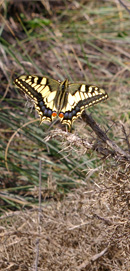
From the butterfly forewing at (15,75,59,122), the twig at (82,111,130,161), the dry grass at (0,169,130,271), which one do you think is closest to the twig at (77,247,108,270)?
the dry grass at (0,169,130,271)

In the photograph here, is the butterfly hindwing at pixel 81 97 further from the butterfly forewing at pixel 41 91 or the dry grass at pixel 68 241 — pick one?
the dry grass at pixel 68 241

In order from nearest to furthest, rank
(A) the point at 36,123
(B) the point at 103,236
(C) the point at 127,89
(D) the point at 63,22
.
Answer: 1. (B) the point at 103,236
2. (A) the point at 36,123
3. (C) the point at 127,89
4. (D) the point at 63,22

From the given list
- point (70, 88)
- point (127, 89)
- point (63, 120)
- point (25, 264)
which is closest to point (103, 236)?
point (25, 264)

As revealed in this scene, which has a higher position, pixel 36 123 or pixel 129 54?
pixel 129 54

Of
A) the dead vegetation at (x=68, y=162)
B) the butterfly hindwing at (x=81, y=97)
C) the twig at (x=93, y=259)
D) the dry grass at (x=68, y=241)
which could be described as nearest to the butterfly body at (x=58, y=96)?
the butterfly hindwing at (x=81, y=97)

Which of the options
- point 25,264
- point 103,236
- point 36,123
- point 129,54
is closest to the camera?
point 103,236

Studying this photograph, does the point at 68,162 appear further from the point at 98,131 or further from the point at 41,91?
the point at 98,131

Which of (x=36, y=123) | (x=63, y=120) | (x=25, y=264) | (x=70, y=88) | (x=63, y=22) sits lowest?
(x=25, y=264)

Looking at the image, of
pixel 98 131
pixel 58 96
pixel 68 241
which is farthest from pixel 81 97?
pixel 68 241

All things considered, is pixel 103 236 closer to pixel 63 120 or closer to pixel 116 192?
pixel 116 192

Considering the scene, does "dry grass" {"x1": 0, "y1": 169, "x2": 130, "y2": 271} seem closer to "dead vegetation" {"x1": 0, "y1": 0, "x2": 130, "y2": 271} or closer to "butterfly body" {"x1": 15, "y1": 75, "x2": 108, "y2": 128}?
"dead vegetation" {"x1": 0, "y1": 0, "x2": 130, "y2": 271}
